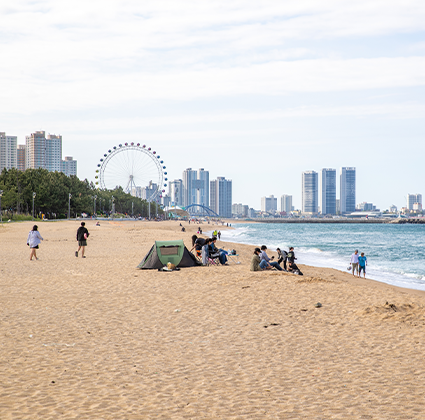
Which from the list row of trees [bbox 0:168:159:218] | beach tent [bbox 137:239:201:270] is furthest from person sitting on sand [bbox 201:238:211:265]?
row of trees [bbox 0:168:159:218]

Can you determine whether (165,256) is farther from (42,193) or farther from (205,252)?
(42,193)

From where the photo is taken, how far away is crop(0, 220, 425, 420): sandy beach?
5.13m

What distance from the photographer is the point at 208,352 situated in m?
7.14

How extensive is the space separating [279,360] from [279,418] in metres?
2.00

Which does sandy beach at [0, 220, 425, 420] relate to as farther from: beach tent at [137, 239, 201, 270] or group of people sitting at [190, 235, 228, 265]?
group of people sitting at [190, 235, 228, 265]

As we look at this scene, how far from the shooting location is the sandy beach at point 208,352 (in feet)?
16.8

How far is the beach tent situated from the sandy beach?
11.5ft

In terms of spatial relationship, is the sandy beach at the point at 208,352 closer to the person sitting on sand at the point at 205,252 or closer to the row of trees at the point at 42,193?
the person sitting on sand at the point at 205,252

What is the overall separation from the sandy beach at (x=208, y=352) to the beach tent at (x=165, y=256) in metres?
3.51

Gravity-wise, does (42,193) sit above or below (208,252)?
above

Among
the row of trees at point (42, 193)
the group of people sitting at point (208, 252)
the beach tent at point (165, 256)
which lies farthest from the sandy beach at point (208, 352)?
the row of trees at point (42, 193)

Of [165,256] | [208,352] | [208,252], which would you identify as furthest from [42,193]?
[208,352]

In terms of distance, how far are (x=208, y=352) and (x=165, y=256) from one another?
32.2ft

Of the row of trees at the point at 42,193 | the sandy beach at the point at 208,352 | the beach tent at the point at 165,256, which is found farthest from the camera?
the row of trees at the point at 42,193
